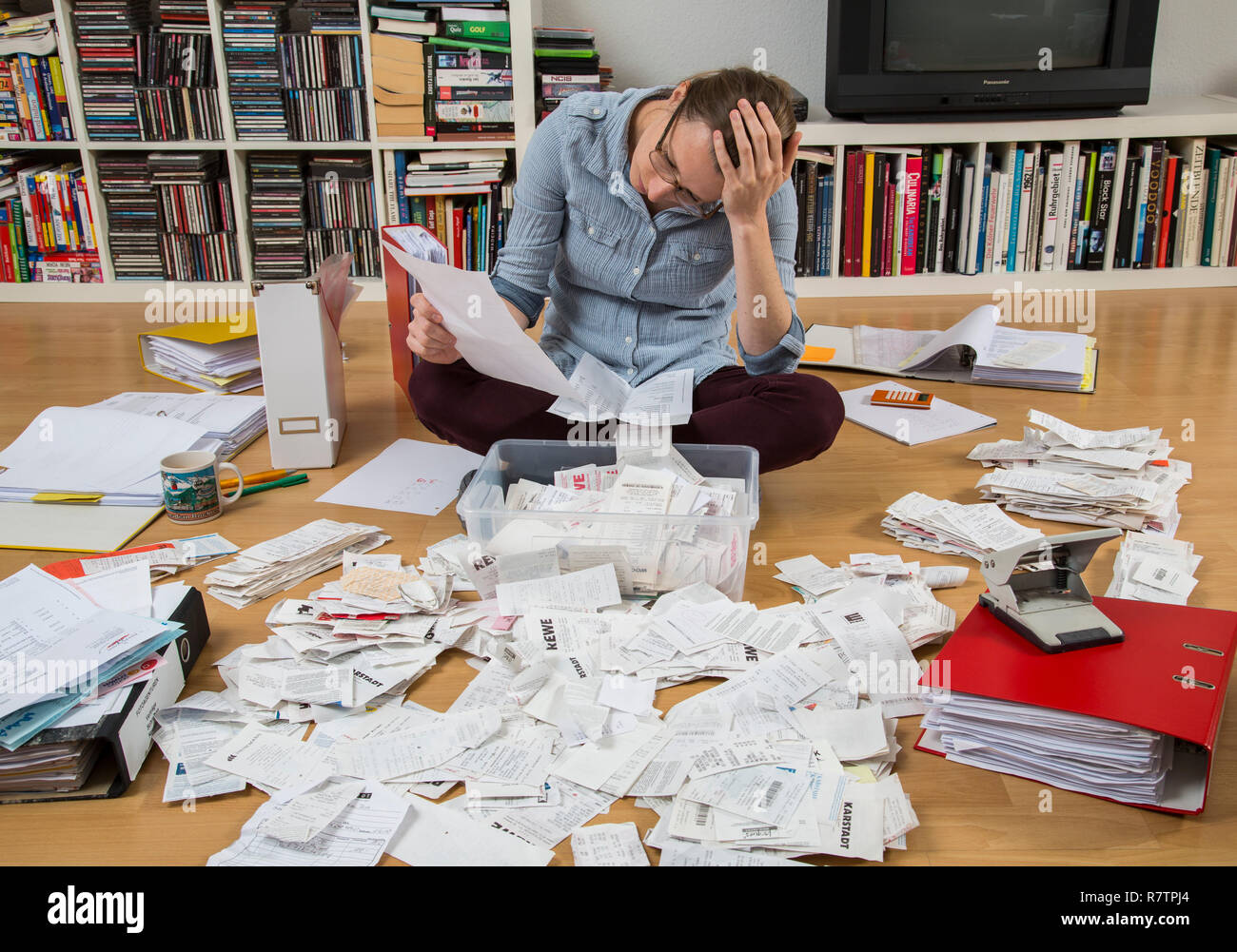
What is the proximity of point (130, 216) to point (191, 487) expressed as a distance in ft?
5.53

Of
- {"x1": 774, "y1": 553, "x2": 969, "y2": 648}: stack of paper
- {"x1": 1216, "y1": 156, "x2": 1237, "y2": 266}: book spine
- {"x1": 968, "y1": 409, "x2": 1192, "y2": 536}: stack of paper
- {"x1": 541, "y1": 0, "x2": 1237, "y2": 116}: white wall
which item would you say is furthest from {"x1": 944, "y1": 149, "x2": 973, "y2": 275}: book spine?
{"x1": 774, "y1": 553, "x2": 969, "y2": 648}: stack of paper

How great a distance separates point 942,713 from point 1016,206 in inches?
86.9

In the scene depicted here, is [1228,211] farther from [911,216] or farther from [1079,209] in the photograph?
[911,216]

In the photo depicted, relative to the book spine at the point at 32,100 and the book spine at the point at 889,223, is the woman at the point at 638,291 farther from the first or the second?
the book spine at the point at 32,100

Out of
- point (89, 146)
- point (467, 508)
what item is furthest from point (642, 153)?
point (89, 146)

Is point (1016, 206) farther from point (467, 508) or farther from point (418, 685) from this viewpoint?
point (418, 685)

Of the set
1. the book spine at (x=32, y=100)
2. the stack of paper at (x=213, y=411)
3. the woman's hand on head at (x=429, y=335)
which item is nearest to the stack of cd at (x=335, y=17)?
the book spine at (x=32, y=100)

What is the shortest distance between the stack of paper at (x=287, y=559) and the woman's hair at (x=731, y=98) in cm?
74

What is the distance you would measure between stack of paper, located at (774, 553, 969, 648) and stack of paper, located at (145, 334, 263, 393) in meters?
1.22

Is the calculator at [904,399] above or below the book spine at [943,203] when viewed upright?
below

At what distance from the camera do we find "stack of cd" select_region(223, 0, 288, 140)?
280cm

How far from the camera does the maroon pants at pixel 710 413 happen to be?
1.63m

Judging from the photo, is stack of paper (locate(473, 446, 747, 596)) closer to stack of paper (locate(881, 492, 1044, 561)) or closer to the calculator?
stack of paper (locate(881, 492, 1044, 561))

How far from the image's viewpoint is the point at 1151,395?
2.20m
